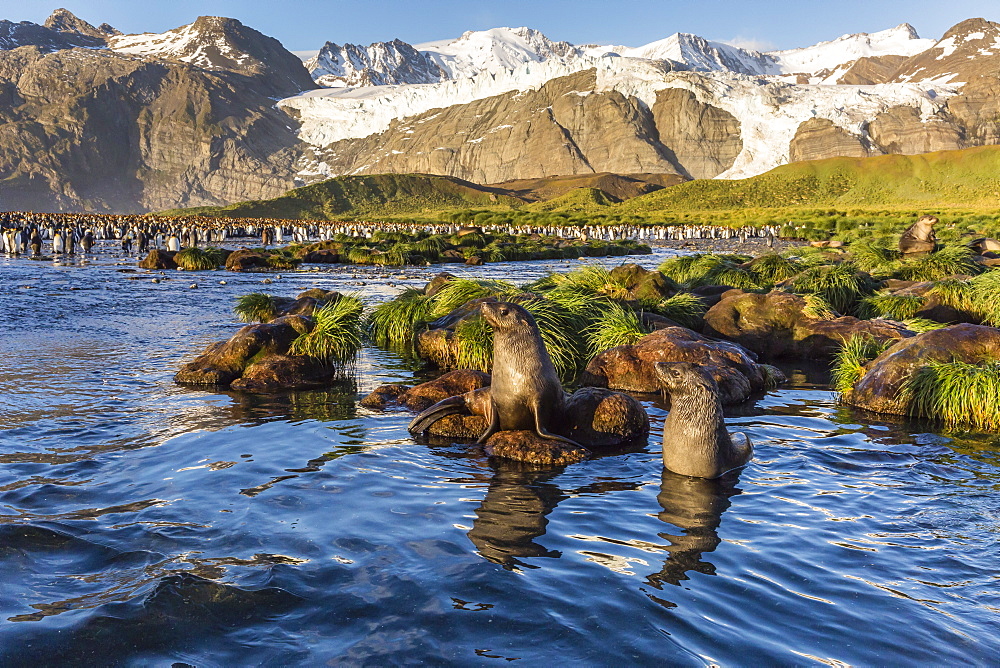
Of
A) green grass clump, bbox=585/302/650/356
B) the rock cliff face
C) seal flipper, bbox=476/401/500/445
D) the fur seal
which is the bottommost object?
seal flipper, bbox=476/401/500/445

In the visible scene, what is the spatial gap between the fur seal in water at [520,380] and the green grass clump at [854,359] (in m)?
5.42

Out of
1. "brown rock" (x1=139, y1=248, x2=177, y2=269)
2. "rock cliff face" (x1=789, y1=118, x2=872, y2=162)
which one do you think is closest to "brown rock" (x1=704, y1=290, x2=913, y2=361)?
"brown rock" (x1=139, y1=248, x2=177, y2=269)

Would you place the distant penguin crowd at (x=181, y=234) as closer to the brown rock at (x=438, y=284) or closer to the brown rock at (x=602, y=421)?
the brown rock at (x=438, y=284)

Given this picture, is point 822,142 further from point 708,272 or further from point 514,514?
point 514,514

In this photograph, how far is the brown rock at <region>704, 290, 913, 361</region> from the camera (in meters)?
14.4

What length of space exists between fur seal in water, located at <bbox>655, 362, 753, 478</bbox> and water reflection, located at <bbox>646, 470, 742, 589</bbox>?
5.3 inches

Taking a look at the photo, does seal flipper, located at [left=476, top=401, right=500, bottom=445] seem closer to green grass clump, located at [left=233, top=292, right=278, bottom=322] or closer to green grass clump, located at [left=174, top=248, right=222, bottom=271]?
green grass clump, located at [left=233, top=292, right=278, bottom=322]

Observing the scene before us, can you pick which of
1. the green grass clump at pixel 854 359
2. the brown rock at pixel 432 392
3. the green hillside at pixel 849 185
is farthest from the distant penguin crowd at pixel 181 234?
the green hillside at pixel 849 185

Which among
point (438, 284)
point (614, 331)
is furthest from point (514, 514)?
point (438, 284)

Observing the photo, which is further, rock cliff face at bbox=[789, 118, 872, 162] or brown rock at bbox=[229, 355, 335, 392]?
rock cliff face at bbox=[789, 118, 872, 162]

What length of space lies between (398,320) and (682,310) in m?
6.16

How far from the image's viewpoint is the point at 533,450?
796 cm

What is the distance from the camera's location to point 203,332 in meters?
17.0

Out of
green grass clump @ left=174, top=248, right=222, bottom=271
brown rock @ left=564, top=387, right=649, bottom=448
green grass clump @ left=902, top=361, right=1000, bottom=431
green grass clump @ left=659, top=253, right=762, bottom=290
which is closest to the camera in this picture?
brown rock @ left=564, top=387, right=649, bottom=448
